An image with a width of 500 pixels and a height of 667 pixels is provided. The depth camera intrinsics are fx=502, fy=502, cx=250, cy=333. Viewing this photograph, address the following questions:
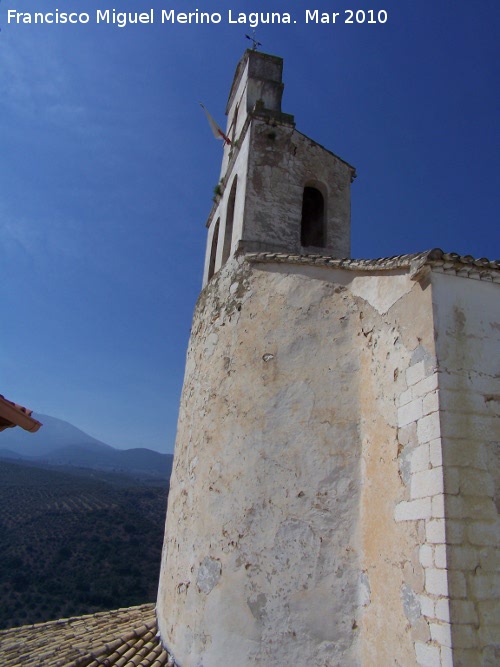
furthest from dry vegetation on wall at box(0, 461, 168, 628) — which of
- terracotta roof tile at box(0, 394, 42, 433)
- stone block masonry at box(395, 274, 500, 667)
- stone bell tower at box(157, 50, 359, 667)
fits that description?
stone block masonry at box(395, 274, 500, 667)

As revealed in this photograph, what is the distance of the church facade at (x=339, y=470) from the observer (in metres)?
4.22

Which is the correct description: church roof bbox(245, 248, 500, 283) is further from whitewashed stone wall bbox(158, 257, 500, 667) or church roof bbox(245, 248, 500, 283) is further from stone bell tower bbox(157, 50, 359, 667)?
stone bell tower bbox(157, 50, 359, 667)

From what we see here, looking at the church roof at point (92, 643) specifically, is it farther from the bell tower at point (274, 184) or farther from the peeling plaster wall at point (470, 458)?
the bell tower at point (274, 184)

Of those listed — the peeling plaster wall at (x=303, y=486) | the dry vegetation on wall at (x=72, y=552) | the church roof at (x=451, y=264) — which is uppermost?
the church roof at (x=451, y=264)

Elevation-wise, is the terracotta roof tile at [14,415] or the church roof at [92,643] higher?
the terracotta roof tile at [14,415]

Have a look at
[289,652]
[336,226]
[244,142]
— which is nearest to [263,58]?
[244,142]

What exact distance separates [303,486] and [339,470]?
44 cm

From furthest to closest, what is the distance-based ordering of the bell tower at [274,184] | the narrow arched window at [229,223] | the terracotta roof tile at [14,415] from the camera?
1. the narrow arched window at [229,223]
2. the bell tower at [274,184]
3. the terracotta roof tile at [14,415]

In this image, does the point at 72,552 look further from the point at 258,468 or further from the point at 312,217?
the point at 258,468

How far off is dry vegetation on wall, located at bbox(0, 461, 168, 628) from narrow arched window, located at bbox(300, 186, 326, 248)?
80.9ft

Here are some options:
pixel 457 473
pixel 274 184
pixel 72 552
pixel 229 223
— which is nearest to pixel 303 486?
pixel 457 473

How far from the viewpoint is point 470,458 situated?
4.30m

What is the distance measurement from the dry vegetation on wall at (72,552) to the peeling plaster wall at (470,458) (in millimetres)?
26531

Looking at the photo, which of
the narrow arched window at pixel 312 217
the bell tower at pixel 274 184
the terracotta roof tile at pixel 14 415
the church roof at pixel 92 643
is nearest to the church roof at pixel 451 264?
the bell tower at pixel 274 184
